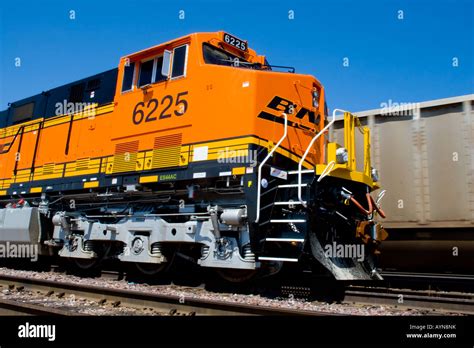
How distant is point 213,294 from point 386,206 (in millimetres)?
3789

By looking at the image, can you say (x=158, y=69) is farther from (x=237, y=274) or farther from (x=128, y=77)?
(x=237, y=274)

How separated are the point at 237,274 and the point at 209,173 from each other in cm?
166

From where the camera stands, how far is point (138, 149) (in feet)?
25.9

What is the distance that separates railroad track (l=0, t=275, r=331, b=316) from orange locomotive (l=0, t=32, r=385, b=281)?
1.15m

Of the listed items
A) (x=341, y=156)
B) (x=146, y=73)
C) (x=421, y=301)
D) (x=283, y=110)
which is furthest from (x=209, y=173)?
(x=421, y=301)

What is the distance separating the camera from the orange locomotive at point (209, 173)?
20.7 feet

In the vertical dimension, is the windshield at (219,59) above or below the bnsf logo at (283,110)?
above

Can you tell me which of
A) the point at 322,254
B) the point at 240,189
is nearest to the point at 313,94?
the point at 240,189

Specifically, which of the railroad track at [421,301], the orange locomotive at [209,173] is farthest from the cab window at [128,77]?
the railroad track at [421,301]

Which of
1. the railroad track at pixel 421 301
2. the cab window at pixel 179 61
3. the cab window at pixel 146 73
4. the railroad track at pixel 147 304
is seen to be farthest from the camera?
the cab window at pixel 146 73

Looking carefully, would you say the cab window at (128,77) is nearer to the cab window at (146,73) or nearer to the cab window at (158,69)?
the cab window at (146,73)

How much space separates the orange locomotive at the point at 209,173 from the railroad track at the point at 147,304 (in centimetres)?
115

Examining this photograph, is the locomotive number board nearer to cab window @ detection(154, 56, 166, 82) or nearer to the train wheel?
cab window @ detection(154, 56, 166, 82)

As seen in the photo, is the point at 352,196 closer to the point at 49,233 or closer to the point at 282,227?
the point at 282,227
